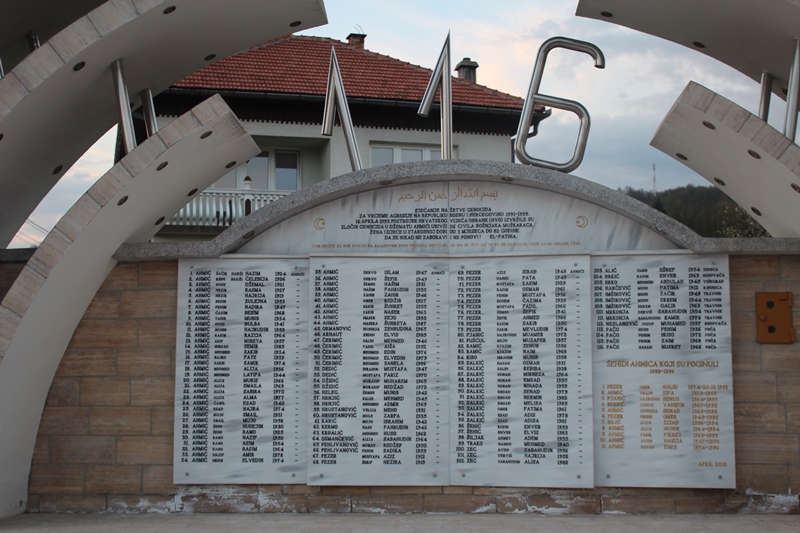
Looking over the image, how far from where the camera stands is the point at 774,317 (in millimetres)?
7891

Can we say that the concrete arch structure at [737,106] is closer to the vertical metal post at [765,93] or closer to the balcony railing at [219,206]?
the vertical metal post at [765,93]

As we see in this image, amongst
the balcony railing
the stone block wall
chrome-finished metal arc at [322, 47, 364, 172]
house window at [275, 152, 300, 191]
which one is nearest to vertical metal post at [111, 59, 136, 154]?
the stone block wall

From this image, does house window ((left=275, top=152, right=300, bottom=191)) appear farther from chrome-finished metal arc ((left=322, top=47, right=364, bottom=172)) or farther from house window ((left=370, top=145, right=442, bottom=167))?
chrome-finished metal arc ((left=322, top=47, right=364, bottom=172))

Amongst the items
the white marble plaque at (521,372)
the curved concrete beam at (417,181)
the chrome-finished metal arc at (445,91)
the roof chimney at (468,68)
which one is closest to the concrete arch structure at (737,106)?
the curved concrete beam at (417,181)

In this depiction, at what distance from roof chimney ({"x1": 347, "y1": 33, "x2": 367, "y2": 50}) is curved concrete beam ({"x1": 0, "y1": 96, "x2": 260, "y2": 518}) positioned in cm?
1492

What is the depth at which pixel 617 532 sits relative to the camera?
282 inches

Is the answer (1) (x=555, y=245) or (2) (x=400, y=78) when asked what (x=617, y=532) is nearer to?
(1) (x=555, y=245)

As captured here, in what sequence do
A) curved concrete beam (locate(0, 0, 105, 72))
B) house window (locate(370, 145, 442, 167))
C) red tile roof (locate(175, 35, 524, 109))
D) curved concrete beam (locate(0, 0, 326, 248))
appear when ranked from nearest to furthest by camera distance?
curved concrete beam (locate(0, 0, 326, 248)) < curved concrete beam (locate(0, 0, 105, 72)) < red tile roof (locate(175, 35, 524, 109)) < house window (locate(370, 145, 442, 167))

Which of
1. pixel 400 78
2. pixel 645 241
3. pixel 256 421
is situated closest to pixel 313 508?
pixel 256 421

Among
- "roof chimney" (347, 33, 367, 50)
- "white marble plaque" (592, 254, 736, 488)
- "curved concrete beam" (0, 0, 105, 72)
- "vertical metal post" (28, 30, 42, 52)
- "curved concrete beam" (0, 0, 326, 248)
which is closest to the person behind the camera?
"curved concrete beam" (0, 0, 326, 248)

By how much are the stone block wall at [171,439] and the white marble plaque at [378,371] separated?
0.86 ft

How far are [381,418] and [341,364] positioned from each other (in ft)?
2.01

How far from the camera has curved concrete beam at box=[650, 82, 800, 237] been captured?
7266mm

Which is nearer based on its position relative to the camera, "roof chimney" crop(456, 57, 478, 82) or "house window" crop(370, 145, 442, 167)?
"house window" crop(370, 145, 442, 167)
